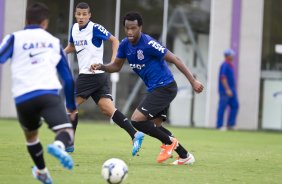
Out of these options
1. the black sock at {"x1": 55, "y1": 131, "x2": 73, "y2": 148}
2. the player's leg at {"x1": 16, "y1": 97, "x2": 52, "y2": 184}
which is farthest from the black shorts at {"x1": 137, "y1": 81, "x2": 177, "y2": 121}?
the black sock at {"x1": 55, "y1": 131, "x2": 73, "y2": 148}

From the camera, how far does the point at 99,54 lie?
11.5 m

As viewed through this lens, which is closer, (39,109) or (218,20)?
(39,109)

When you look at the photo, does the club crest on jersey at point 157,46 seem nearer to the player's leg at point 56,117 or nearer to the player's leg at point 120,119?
the player's leg at point 120,119

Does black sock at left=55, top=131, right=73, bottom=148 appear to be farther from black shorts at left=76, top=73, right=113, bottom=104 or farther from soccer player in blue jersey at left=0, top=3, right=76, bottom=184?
black shorts at left=76, top=73, right=113, bottom=104

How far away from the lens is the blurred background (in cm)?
2238

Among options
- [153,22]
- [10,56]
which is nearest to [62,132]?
[10,56]

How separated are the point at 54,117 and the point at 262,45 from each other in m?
16.5

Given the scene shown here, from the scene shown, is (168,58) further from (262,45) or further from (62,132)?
(262,45)

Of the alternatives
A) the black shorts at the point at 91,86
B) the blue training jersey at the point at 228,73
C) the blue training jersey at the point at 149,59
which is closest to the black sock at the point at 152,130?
the blue training jersey at the point at 149,59

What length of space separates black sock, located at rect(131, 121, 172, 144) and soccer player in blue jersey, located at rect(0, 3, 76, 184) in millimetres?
2928

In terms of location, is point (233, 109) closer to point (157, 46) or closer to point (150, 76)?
point (150, 76)

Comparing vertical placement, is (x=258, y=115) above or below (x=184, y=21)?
below

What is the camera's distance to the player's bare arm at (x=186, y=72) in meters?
9.19

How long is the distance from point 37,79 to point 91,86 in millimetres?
4532
